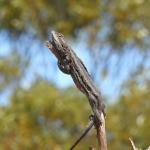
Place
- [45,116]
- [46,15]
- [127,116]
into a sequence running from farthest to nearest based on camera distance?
[46,15] < [127,116] < [45,116]

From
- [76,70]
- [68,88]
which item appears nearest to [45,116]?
[68,88]

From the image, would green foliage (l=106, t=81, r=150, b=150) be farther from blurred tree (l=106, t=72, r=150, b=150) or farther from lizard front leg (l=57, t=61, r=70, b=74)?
lizard front leg (l=57, t=61, r=70, b=74)

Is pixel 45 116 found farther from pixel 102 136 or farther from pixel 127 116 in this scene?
pixel 102 136

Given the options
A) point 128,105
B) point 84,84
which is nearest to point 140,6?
point 128,105

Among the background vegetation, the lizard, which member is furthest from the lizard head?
the background vegetation

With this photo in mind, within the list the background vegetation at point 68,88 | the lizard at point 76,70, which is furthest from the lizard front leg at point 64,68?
the background vegetation at point 68,88

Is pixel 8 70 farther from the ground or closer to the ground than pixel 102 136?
farther from the ground

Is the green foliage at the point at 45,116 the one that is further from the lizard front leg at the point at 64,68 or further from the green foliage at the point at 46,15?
the lizard front leg at the point at 64,68

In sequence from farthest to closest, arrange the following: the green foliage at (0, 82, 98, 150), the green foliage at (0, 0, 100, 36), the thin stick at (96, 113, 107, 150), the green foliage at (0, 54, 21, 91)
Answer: the green foliage at (0, 0, 100, 36)
the green foliage at (0, 54, 21, 91)
the green foliage at (0, 82, 98, 150)
the thin stick at (96, 113, 107, 150)

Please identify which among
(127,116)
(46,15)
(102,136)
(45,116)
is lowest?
(102,136)

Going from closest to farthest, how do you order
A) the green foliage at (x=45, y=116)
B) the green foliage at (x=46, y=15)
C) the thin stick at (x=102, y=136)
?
1. the thin stick at (x=102, y=136)
2. the green foliage at (x=45, y=116)
3. the green foliage at (x=46, y=15)

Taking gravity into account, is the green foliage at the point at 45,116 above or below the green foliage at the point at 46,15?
below
